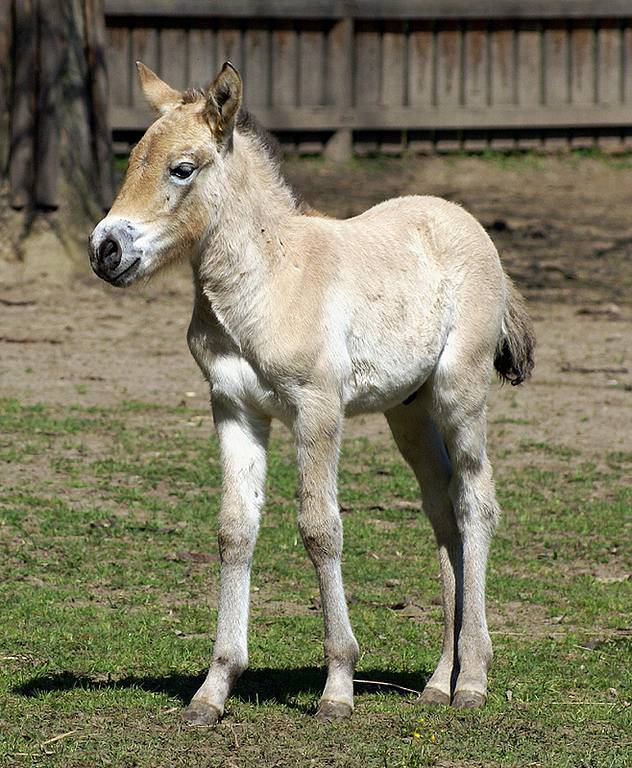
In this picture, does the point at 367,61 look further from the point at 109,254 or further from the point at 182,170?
the point at 109,254

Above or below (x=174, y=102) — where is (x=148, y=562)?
below

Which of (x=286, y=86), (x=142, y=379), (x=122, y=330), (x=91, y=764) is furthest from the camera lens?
(x=286, y=86)

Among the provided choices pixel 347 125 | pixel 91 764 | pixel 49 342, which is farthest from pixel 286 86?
pixel 91 764

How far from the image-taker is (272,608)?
22.6 ft

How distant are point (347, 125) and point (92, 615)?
37.2 ft

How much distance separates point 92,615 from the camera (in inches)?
261

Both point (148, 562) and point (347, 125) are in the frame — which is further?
point (347, 125)

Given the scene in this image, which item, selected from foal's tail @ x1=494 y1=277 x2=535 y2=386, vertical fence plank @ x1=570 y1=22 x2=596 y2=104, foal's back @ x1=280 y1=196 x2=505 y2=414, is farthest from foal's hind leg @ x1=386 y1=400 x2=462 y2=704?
vertical fence plank @ x1=570 y1=22 x2=596 y2=104

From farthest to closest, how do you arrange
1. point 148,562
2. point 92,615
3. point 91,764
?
point 148,562 < point 92,615 < point 91,764

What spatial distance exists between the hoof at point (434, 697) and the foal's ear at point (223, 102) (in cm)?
228

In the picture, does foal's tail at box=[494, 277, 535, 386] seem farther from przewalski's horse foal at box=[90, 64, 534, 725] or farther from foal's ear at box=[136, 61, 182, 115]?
foal's ear at box=[136, 61, 182, 115]

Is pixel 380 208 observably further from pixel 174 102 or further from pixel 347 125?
pixel 347 125

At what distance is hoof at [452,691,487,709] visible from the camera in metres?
5.52

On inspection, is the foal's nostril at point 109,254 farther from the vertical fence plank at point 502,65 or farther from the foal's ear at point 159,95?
the vertical fence plank at point 502,65
